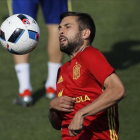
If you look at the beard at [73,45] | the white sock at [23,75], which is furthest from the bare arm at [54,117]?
the white sock at [23,75]

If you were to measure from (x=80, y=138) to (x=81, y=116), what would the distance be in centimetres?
57

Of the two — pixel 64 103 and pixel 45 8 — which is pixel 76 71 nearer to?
pixel 64 103

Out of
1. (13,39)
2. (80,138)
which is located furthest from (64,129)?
(13,39)

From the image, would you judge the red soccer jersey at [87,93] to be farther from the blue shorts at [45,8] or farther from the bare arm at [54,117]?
the blue shorts at [45,8]

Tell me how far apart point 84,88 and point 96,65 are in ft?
1.14

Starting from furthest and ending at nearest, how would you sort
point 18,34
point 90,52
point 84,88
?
point 18,34 → point 84,88 → point 90,52

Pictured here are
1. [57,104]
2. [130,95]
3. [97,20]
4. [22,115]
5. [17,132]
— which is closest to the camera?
[57,104]

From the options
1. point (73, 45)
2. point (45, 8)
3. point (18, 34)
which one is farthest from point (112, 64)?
point (73, 45)

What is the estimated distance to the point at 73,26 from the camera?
4711 mm

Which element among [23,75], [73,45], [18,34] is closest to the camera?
[73,45]

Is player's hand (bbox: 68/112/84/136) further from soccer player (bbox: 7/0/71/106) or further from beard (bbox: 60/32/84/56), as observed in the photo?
soccer player (bbox: 7/0/71/106)

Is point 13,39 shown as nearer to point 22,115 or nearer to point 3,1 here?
point 22,115

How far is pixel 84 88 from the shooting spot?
14.6ft

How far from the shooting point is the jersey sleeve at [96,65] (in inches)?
162
